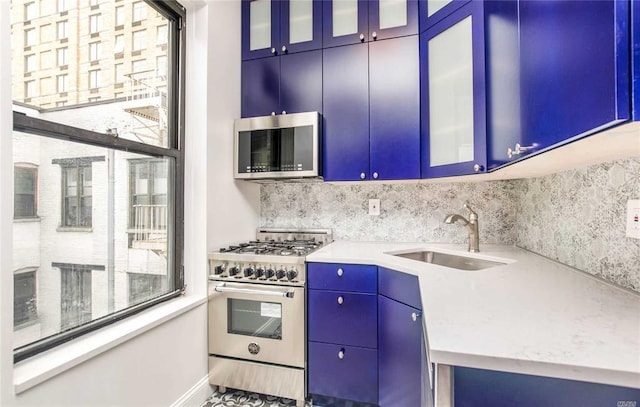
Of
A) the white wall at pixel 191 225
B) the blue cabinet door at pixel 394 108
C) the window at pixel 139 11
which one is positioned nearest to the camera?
the white wall at pixel 191 225

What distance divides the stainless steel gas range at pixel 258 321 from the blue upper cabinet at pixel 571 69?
129 cm

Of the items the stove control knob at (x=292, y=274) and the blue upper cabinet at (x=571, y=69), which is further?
the stove control knob at (x=292, y=274)

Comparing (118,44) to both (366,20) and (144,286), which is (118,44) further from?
(366,20)

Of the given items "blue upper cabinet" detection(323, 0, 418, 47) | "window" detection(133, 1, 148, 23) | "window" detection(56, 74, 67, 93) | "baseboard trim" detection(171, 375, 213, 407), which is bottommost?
"baseboard trim" detection(171, 375, 213, 407)

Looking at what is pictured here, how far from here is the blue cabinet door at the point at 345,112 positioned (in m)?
2.03

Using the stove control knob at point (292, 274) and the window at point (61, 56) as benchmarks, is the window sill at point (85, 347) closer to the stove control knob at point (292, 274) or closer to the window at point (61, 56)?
the stove control knob at point (292, 274)

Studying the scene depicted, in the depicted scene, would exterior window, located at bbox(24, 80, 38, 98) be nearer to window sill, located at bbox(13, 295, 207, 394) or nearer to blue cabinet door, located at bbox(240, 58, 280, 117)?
window sill, located at bbox(13, 295, 207, 394)

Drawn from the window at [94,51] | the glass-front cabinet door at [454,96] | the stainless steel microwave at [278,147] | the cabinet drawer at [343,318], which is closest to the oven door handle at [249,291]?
the cabinet drawer at [343,318]

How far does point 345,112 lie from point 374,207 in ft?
2.44

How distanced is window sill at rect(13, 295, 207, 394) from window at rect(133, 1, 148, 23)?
153 cm

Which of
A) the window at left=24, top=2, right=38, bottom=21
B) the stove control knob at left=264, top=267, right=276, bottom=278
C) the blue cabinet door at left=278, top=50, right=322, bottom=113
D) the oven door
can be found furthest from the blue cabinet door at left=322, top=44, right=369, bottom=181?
the window at left=24, top=2, right=38, bottom=21

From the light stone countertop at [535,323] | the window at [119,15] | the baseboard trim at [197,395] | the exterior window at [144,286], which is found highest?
the window at [119,15]

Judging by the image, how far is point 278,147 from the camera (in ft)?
6.82

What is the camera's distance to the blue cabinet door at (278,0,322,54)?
6.93 ft
